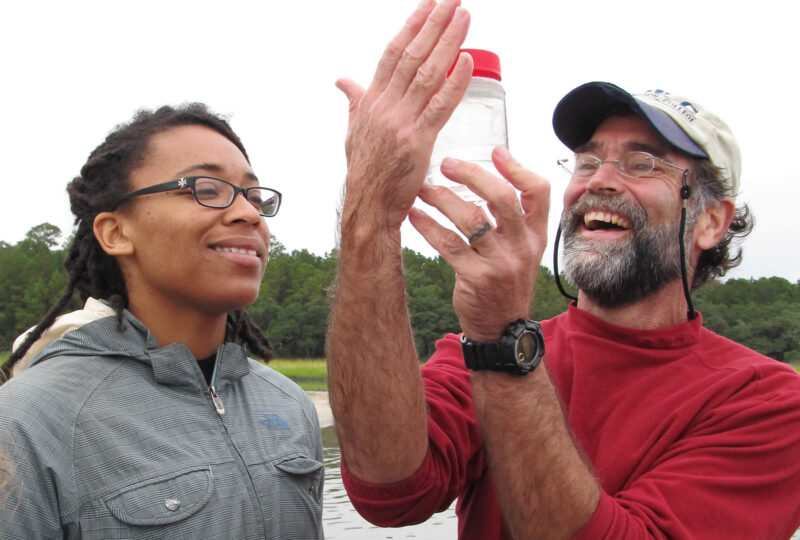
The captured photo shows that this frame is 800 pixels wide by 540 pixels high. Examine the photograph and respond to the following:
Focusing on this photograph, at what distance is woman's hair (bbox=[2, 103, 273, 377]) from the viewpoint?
2770 millimetres

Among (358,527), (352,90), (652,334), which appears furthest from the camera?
(358,527)

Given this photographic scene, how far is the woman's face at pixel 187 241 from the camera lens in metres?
2.61

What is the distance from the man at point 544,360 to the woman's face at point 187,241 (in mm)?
817

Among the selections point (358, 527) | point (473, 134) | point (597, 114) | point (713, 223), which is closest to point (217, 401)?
point (473, 134)

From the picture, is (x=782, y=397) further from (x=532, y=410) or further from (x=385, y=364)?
(x=385, y=364)

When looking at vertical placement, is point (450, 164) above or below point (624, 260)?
above

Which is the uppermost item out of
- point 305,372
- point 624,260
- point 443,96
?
point 443,96

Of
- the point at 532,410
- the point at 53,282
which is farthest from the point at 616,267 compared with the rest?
the point at 53,282

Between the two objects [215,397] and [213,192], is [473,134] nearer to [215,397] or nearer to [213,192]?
[213,192]

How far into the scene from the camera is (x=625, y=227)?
2617 mm

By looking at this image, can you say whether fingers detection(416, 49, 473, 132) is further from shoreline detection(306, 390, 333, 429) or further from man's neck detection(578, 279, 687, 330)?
shoreline detection(306, 390, 333, 429)

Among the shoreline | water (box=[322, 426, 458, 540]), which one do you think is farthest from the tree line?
water (box=[322, 426, 458, 540])

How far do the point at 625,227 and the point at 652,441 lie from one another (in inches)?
32.5

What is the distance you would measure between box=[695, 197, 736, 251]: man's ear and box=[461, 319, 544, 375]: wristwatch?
129 cm
